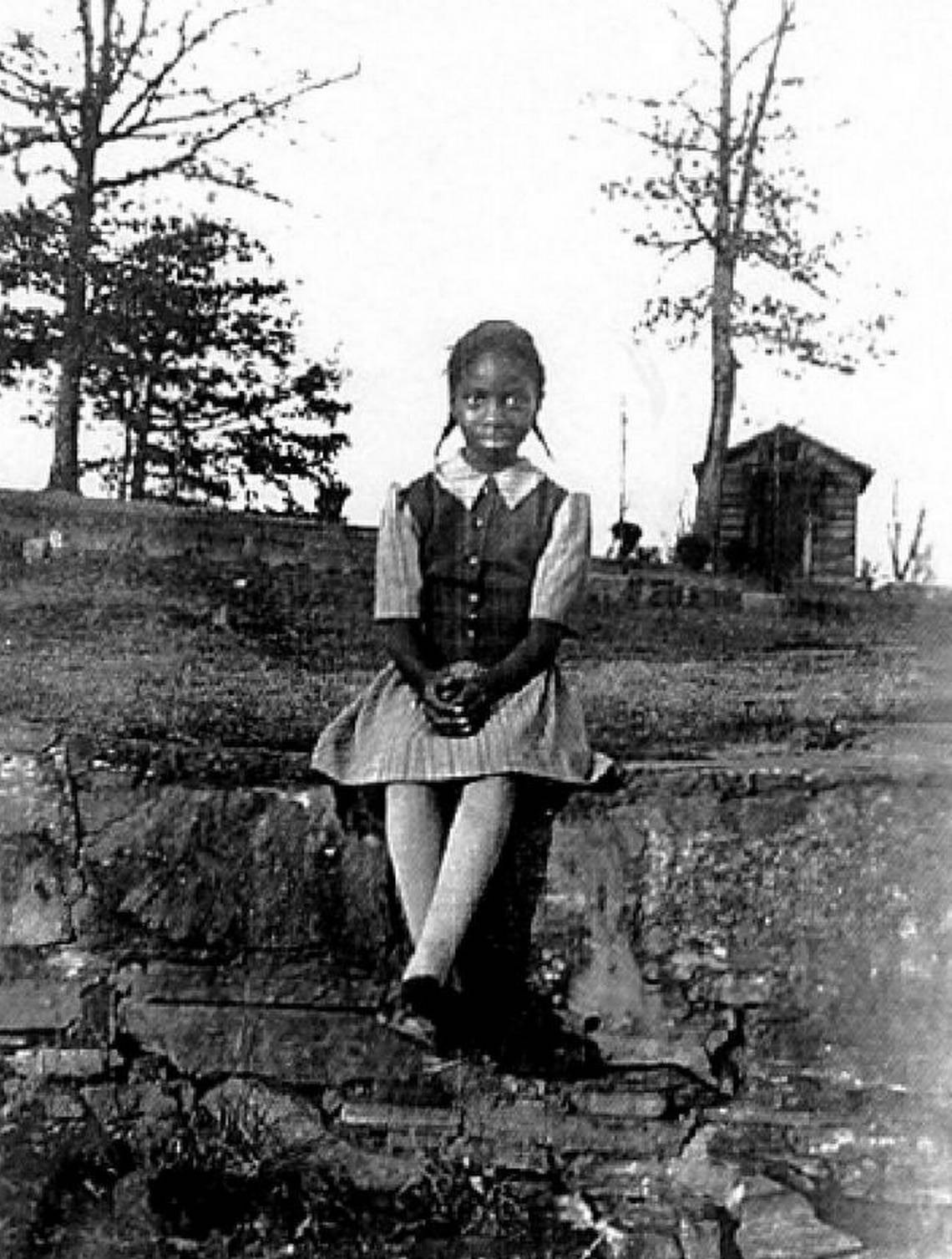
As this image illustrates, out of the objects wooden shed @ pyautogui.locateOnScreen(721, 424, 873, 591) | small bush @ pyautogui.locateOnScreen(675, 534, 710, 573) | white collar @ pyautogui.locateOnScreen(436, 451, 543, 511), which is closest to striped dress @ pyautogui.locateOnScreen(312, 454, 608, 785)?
white collar @ pyautogui.locateOnScreen(436, 451, 543, 511)

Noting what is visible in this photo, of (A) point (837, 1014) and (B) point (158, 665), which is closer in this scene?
(A) point (837, 1014)

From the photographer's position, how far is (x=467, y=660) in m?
2.90

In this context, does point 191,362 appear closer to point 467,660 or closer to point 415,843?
point 467,660

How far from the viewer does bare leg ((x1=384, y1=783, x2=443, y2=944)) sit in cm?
281

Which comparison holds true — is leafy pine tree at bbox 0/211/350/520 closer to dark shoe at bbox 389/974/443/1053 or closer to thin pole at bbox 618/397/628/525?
thin pole at bbox 618/397/628/525

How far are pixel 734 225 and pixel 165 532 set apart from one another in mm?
3248

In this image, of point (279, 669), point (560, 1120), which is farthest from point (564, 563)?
point (279, 669)

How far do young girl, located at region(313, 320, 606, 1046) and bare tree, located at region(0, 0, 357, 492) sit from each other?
160 centimetres

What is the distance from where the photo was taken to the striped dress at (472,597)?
9.30 ft

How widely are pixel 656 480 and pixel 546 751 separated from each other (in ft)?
12.2

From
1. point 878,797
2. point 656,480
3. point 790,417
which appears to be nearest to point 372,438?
point 878,797

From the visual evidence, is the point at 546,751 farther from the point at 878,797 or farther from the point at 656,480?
the point at 656,480

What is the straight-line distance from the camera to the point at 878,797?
9.47 feet

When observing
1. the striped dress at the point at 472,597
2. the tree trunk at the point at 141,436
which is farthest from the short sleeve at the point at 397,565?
the tree trunk at the point at 141,436
